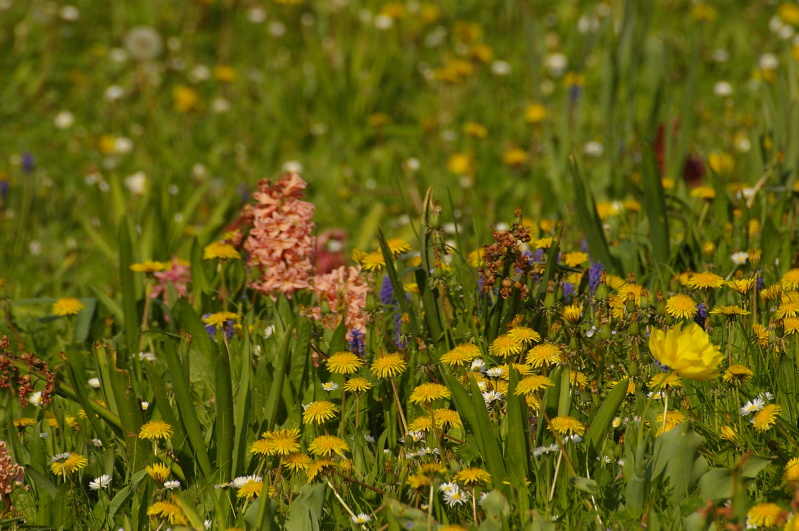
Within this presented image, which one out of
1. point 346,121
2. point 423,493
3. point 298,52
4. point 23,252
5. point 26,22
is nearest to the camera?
point 423,493

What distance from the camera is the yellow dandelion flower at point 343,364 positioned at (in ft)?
6.10

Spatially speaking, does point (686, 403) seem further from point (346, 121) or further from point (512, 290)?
point (346, 121)

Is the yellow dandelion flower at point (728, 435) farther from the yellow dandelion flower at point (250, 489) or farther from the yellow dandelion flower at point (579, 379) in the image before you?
the yellow dandelion flower at point (250, 489)

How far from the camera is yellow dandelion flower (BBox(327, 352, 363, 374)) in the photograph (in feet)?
6.10

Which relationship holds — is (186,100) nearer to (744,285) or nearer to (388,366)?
(388,366)

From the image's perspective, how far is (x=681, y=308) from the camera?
72.5 inches

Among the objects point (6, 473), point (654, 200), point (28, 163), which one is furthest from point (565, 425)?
point (28, 163)

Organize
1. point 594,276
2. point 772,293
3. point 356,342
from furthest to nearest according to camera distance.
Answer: point 594,276
point 356,342
point 772,293

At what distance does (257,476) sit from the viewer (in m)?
1.81

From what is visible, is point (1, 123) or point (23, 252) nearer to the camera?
point (23, 252)

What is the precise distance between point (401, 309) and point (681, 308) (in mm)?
647

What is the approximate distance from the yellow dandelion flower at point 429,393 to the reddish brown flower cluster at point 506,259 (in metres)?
0.24

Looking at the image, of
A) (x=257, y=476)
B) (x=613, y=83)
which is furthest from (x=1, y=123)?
(x=257, y=476)

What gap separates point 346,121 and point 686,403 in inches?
133
